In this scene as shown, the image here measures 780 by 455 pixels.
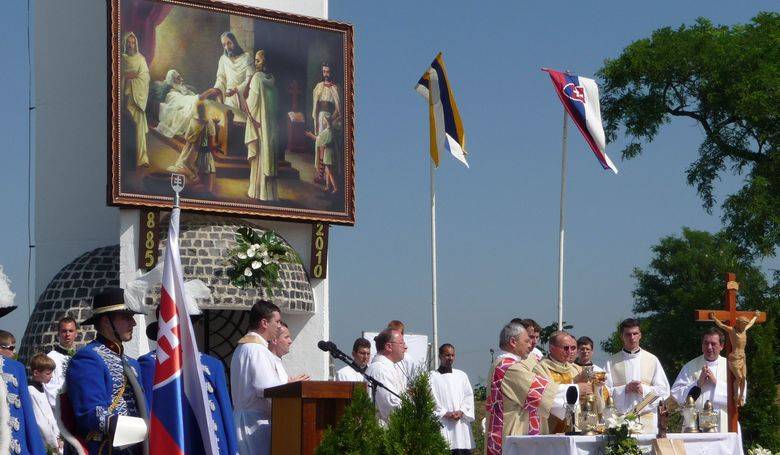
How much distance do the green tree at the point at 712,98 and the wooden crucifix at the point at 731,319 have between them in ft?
53.3

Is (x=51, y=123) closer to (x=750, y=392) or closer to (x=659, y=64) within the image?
(x=750, y=392)

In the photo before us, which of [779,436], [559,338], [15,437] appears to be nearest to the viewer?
[15,437]

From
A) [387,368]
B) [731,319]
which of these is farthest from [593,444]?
[731,319]

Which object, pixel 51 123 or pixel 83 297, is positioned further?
pixel 51 123

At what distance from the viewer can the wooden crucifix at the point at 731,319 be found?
13.9 meters

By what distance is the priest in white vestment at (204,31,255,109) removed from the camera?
22.0 metres

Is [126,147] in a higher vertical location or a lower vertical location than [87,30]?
lower

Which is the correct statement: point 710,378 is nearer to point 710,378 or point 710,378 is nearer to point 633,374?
point 710,378

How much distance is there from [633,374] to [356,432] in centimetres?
554

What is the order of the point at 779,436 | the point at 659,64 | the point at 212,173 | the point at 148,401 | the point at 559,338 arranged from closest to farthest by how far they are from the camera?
the point at 148,401, the point at 559,338, the point at 779,436, the point at 212,173, the point at 659,64

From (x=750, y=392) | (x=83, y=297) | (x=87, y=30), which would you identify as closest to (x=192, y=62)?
(x=87, y=30)

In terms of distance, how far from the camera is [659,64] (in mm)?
31703

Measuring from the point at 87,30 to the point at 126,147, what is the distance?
2959 mm

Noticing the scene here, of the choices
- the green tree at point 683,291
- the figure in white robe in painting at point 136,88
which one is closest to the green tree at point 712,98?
the green tree at point 683,291
